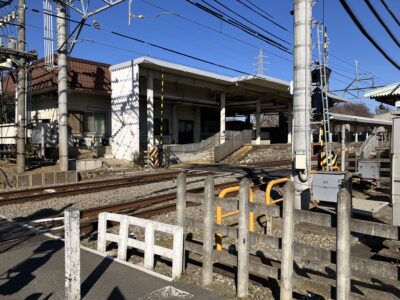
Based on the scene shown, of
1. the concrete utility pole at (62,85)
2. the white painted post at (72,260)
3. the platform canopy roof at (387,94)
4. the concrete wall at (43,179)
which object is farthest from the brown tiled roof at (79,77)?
the white painted post at (72,260)

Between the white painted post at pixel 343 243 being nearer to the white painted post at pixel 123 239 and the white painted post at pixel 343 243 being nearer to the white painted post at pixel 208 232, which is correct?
the white painted post at pixel 208 232

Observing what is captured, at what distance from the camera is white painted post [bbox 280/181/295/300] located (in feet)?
13.7

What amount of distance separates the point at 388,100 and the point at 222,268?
9.08 meters

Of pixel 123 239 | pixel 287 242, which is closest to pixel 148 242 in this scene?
pixel 123 239

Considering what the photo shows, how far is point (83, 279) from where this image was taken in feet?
16.6

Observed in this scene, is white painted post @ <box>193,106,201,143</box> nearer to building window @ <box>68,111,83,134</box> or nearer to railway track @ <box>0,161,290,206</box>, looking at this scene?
building window @ <box>68,111,83,134</box>

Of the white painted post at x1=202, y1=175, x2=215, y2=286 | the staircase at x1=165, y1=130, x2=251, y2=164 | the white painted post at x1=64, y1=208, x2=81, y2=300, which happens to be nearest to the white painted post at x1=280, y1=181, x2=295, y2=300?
the white painted post at x1=202, y1=175, x2=215, y2=286

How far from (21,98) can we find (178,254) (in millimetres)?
14324

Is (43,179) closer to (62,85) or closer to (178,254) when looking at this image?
(62,85)

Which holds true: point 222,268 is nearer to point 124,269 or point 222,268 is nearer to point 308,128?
point 124,269

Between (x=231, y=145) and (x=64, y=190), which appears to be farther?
(x=231, y=145)

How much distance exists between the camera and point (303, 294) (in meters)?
4.75

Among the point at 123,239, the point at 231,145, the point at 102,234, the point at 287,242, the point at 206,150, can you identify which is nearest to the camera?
the point at 287,242

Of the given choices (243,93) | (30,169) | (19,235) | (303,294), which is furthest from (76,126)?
(303,294)
